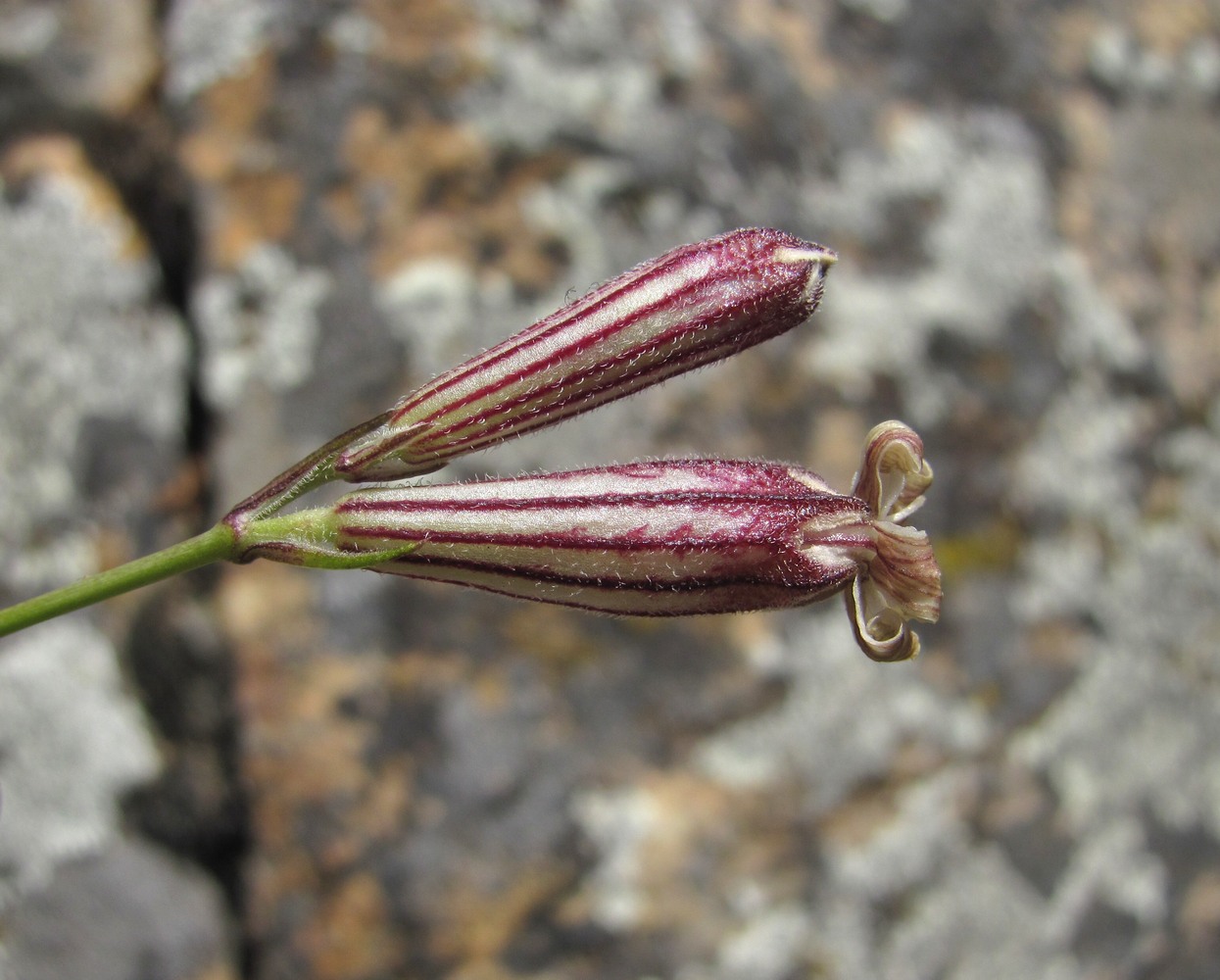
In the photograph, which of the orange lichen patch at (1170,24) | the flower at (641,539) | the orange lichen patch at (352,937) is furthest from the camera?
the orange lichen patch at (1170,24)

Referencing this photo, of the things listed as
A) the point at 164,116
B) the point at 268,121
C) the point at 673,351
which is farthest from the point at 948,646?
the point at 164,116

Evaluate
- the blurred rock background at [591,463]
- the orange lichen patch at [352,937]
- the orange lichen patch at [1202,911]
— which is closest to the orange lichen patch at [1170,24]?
the blurred rock background at [591,463]

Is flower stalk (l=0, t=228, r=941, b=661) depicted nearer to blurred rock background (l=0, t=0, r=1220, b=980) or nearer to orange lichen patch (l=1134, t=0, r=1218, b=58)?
A: blurred rock background (l=0, t=0, r=1220, b=980)

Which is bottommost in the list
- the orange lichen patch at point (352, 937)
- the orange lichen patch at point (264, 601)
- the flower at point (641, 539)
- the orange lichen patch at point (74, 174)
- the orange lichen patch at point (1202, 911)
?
the orange lichen patch at point (1202, 911)

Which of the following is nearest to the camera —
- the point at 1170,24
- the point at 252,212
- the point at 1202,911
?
the point at 252,212

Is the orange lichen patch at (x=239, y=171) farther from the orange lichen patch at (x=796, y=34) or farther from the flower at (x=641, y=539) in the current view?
the flower at (x=641, y=539)

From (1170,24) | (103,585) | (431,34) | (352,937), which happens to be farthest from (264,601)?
(1170,24)

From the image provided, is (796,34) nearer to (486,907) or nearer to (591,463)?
(591,463)
